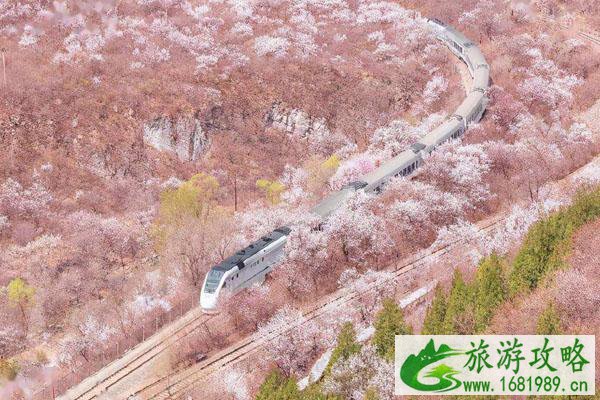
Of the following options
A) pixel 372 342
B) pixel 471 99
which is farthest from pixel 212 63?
pixel 372 342

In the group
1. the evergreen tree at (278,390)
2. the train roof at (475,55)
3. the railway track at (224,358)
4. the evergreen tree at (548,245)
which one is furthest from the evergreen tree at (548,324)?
the train roof at (475,55)

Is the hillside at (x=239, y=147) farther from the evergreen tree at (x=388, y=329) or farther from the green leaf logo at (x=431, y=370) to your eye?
the green leaf logo at (x=431, y=370)

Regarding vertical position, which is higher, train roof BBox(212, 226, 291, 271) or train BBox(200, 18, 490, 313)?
train roof BBox(212, 226, 291, 271)

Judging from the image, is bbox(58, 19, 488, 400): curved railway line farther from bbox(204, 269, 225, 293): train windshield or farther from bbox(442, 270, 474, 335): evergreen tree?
bbox(442, 270, 474, 335): evergreen tree

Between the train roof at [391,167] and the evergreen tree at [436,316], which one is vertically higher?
the evergreen tree at [436,316]

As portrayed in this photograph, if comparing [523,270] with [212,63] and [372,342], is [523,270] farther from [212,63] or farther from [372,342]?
[212,63]

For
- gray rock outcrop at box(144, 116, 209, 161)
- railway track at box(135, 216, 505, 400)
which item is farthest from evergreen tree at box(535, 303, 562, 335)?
gray rock outcrop at box(144, 116, 209, 161)
